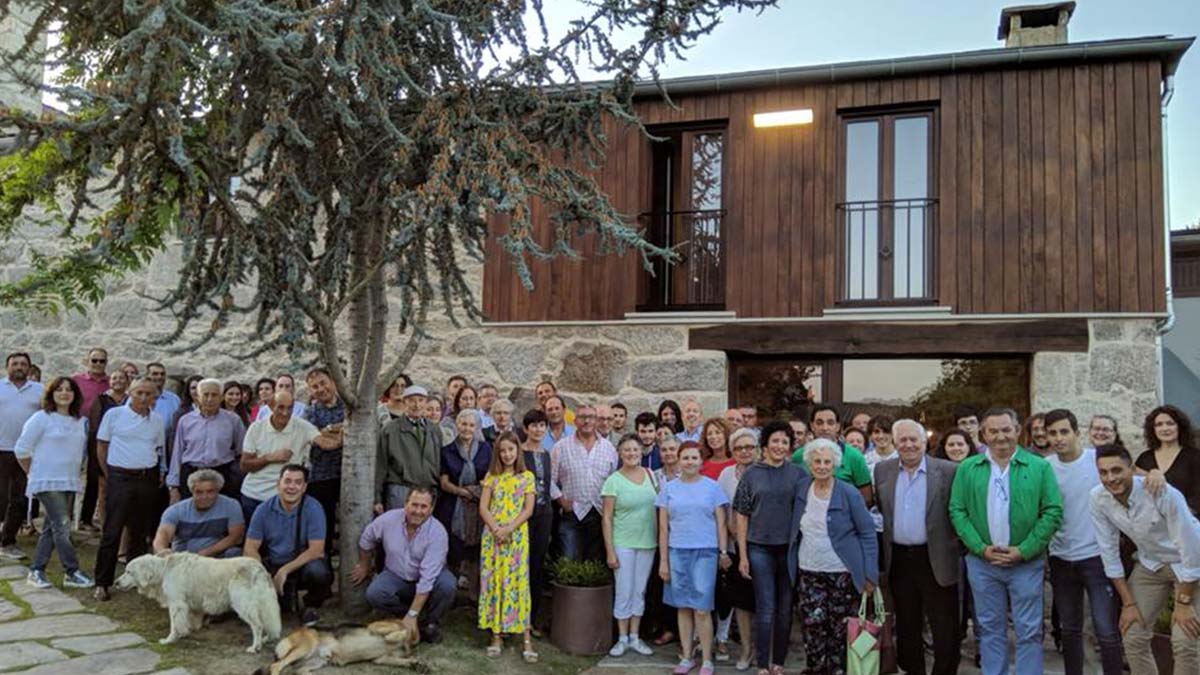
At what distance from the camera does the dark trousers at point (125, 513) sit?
5.79m

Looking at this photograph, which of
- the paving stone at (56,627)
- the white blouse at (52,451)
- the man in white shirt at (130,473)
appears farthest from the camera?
the white blouse at (52,451)

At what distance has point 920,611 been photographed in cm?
511

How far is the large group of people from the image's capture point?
4.64 meters

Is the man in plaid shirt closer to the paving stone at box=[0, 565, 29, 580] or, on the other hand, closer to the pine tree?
the pine tree

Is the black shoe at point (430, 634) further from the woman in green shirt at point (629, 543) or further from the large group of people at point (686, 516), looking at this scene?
the woman in green shirt at point (629, 543)

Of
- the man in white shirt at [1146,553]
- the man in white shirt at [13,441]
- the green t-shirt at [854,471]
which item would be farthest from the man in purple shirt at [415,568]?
the man in white shirt at [1146,553]

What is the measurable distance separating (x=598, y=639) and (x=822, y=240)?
484 centimetres

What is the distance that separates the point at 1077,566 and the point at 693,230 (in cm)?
548

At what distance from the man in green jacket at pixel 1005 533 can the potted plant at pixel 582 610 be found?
2.28 metres

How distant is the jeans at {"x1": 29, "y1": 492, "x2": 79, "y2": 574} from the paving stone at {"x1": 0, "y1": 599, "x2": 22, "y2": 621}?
474mm

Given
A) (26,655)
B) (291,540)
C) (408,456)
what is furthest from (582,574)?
(26,655)

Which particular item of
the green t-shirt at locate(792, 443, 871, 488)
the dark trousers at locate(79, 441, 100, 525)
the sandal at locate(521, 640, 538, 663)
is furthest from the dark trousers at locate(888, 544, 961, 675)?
the dark trousers at locate(79, 441, 100, 525)

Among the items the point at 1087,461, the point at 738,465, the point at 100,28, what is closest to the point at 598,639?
the point at 738,465

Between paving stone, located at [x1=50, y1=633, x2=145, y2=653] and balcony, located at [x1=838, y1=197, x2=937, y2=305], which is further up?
balcony, located at [x1=838, y1=197, x2=937, y2=305]
